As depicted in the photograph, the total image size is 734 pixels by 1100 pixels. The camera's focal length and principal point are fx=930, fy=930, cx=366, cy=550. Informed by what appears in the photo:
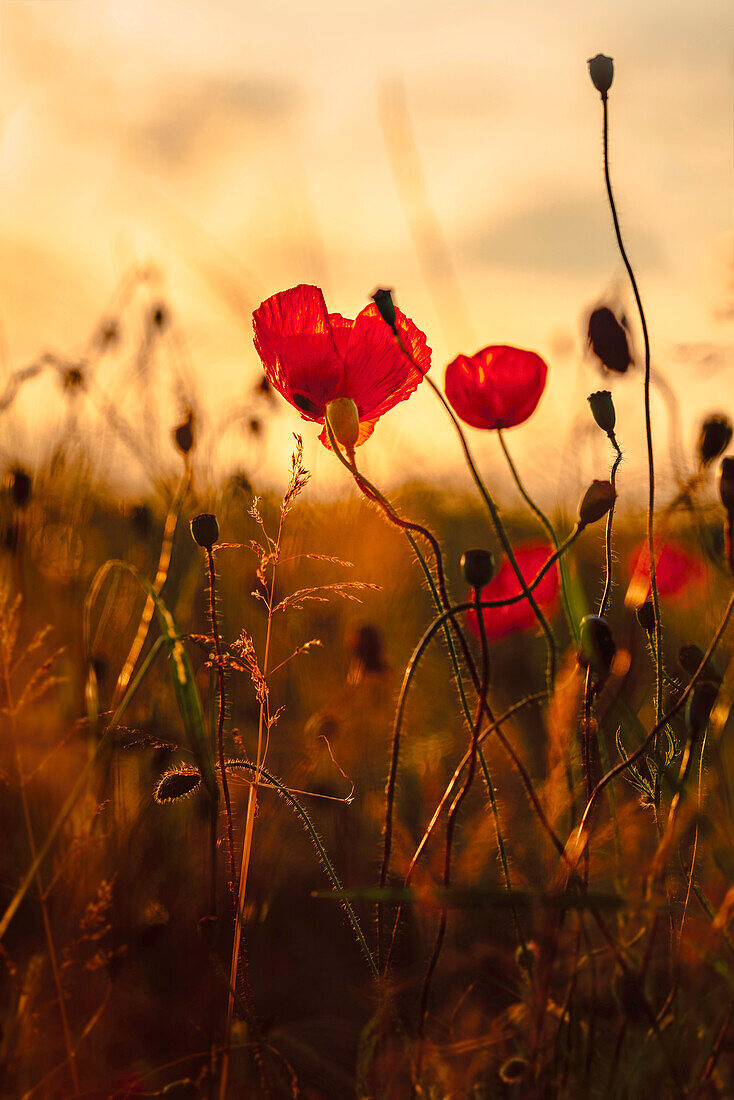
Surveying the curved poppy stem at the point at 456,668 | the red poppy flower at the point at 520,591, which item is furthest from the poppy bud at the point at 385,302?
the red poppy flower at the point at 520,591

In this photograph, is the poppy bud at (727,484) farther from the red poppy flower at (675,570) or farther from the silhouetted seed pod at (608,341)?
the red poppy flower at (675,570)

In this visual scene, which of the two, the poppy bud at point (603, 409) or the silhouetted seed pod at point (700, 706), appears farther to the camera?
the poppy bud at point (603, 409)

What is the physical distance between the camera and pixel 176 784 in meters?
1.07

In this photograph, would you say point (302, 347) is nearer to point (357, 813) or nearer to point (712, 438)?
point (712, 438)

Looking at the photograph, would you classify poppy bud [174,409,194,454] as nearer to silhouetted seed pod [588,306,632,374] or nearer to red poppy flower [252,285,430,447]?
red poppy flower [252,285,430,447]

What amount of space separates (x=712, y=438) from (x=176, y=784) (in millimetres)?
722

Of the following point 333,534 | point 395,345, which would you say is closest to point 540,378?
point 395,345

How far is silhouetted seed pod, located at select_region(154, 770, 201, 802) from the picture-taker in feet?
3.46

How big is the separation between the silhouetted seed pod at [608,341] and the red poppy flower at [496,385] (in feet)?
0.25

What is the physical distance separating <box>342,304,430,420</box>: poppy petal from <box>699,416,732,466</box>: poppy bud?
0.34 metres

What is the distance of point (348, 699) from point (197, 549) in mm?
929

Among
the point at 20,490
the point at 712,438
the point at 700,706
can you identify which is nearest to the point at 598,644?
the point at 700,706

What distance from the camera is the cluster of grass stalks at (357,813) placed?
0.93m

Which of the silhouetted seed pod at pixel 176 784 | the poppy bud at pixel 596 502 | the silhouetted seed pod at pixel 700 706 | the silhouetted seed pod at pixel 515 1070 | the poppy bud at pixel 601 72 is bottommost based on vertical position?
the silhouetted seed pod at pixel 515 1070
